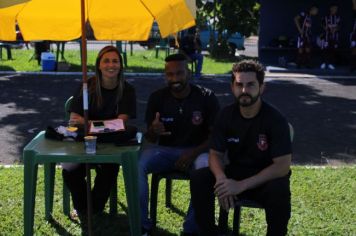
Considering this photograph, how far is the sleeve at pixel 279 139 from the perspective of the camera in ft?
11.6

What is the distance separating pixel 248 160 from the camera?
3678 millimetres

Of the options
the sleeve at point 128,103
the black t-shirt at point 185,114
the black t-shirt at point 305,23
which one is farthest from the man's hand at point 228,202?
the black t-shirt at point 305,23

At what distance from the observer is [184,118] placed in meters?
4.28

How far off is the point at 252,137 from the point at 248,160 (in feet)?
0.57

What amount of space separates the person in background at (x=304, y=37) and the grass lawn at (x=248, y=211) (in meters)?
10.1

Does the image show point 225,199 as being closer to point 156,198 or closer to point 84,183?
point 156,198

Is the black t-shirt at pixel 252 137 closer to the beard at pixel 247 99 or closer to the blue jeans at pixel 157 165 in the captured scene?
the beard at pixel 247 99

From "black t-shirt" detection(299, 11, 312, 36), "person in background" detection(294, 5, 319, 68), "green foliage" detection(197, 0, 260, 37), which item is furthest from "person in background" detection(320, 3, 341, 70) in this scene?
"green foliage" detection(197, 0, 260, 37)

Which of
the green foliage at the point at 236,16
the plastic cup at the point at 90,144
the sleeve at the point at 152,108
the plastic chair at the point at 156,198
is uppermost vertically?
the green foliage at the point at 236,16

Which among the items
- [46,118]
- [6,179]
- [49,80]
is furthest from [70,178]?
[49,80]

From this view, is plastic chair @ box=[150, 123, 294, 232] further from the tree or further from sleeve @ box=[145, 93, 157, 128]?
the tree

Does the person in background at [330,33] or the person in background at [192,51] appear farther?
the person in background at [330,33]

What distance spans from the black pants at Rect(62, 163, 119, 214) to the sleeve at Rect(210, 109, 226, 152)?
1.00 metres

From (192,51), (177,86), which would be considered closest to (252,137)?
(177,86)
